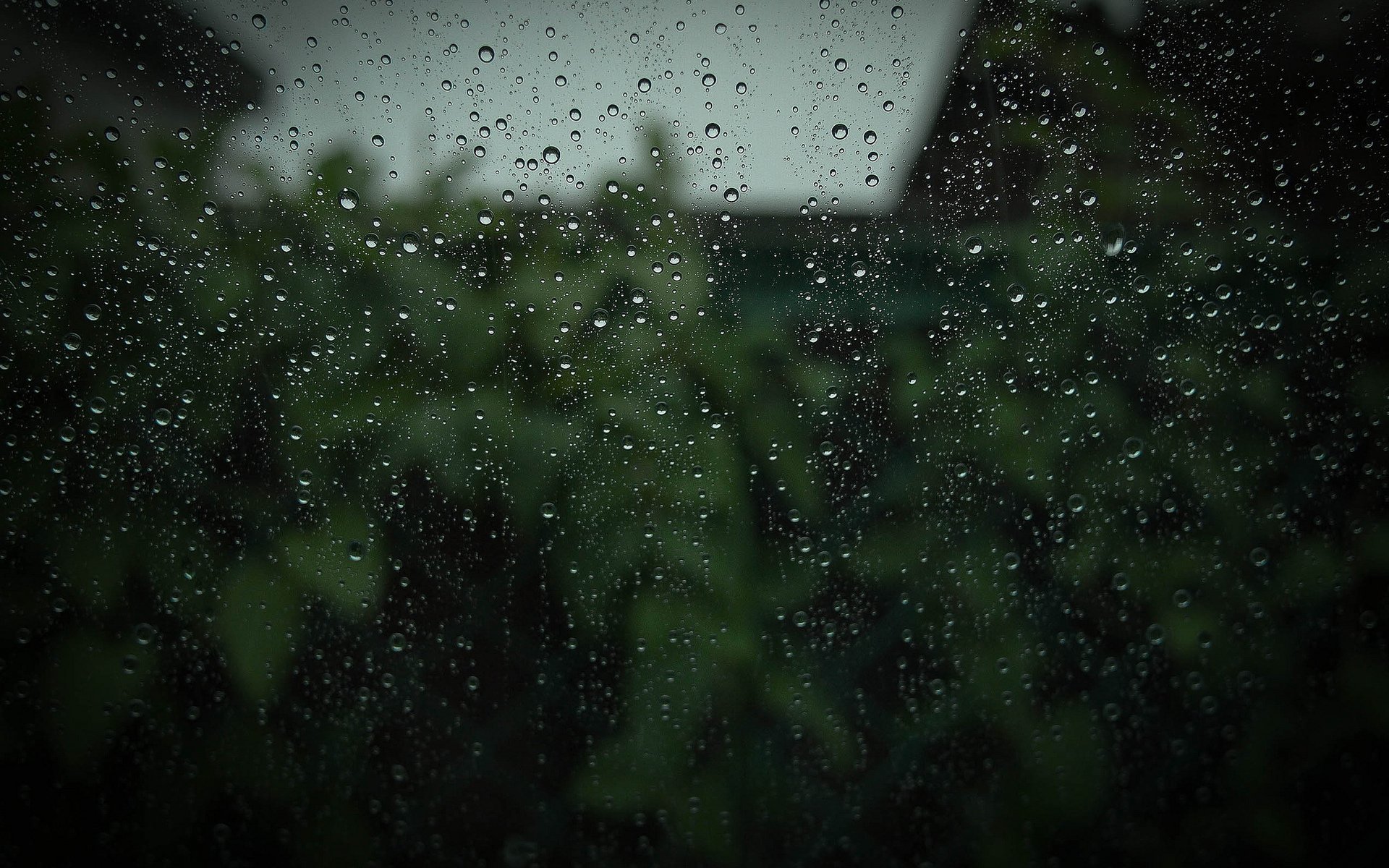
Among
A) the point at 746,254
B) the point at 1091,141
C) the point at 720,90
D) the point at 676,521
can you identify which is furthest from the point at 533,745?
the point at 1091,141

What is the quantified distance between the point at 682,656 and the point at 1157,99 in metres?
0.67

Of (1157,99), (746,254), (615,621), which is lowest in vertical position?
(615,621)

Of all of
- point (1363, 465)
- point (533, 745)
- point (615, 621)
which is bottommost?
point (533, 745)

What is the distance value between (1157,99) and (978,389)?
1.00 ft

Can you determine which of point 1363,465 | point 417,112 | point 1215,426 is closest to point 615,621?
point 417,112

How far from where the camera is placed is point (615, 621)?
0.69m

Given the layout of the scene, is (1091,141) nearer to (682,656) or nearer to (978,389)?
(978,389)

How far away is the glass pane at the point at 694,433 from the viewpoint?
0.64m

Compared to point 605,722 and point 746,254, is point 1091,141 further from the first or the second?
point 605,722

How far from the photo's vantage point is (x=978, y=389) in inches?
26.7

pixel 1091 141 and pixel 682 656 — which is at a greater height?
pixel 1091 141

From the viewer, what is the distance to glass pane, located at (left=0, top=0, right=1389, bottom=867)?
636mm

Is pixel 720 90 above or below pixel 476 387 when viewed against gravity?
above

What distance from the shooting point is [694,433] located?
68 cm
